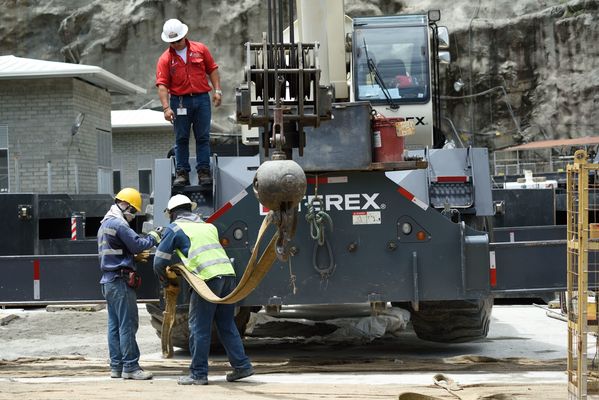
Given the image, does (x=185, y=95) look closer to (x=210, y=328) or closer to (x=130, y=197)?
(x=130, y=197)

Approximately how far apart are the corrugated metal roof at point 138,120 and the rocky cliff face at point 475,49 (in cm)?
328

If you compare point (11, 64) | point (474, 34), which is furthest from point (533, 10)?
point (11, 64)

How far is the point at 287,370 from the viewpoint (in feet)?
32.5

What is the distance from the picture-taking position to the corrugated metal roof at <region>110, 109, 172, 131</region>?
37031mm

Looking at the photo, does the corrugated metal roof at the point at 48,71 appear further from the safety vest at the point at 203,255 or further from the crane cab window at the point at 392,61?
the safety vest at the point at 203,255

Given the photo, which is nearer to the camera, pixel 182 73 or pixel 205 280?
pixel 205 280

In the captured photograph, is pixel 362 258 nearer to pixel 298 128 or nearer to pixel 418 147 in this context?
pixel 298 128

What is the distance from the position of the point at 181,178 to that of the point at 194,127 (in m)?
0.53

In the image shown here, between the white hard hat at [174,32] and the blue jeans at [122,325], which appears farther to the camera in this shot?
the white hard hat at [174,32]

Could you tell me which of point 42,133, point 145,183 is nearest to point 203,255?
point 42,133

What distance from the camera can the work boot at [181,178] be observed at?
35.7ft

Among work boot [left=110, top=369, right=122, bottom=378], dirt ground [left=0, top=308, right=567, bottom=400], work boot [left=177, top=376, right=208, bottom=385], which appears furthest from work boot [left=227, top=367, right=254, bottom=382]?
work boot [left=110, top=369, right=122, bottom=378]

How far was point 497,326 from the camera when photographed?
14047 mm

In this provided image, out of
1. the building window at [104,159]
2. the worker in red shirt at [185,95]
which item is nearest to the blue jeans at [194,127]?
the worker in red shirt at [185,95]
